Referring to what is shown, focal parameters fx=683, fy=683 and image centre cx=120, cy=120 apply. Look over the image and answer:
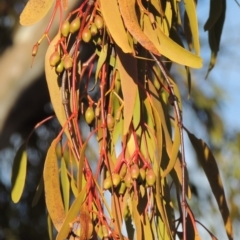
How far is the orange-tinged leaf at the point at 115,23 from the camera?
62 cm

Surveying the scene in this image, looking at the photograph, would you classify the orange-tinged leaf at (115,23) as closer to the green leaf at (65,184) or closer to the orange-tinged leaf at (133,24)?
the orange-tinged leaf at (133,24)

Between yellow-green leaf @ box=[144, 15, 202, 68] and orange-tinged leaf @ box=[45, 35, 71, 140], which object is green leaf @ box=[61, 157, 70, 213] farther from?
yellow-green leaf @ box=[144, 15, 202, 68]

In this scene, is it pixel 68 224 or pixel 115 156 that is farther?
pixel 115 156

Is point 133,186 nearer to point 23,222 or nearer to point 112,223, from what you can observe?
point 112,223

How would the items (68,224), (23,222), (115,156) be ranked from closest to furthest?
1. (68,224)
2. (115,156)
3. (23,222)

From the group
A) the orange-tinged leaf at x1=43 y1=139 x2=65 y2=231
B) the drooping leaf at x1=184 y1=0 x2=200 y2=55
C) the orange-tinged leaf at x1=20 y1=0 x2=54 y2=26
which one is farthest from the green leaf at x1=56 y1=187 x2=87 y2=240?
the drooping leaf at x1=184 y1=0 x2=200 y2=55

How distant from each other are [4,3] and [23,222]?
602mm

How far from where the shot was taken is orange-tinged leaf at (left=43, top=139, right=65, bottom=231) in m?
0.70

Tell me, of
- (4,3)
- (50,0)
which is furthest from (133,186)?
(4,3)

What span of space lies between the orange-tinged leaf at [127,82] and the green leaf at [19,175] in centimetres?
19

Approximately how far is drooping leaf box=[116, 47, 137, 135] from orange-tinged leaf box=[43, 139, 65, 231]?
81 mm

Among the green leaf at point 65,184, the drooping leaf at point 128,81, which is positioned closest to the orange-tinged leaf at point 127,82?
the drooping leaf at point 128,81

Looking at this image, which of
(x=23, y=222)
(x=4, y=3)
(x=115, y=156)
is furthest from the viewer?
(x=23, y=222)

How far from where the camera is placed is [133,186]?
2.23 feet
